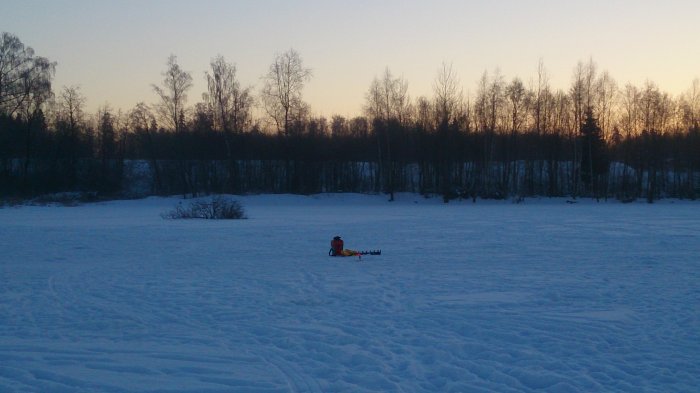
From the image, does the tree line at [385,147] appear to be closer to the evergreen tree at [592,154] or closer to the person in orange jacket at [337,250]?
the evergreen tree at [592,154]

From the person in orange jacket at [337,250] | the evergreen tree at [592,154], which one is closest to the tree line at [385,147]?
the evergreen tree at [592,154]

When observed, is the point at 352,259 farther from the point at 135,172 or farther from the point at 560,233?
the point at 135,172

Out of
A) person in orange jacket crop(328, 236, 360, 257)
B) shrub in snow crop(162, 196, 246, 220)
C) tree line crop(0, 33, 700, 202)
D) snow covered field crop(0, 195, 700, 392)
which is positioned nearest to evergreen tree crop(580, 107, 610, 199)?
tree line crop(0, 33, 700, 202)

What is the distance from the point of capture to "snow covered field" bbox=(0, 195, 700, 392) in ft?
20.4

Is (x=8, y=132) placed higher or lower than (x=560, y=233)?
higher

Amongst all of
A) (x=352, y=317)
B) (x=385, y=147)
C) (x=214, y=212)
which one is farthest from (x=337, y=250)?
(x=385, y=147)

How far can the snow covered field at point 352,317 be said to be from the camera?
6.22 metres

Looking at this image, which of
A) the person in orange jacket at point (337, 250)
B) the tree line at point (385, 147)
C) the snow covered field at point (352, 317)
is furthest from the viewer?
the tree line at point (385, 147)

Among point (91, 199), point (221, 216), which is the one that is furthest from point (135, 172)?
point (221, 216)

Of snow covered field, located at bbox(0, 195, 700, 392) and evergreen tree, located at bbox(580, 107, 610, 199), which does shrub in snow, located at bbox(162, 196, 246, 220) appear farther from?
evergreen tree, located at bbox(580, 107, 610, 199)

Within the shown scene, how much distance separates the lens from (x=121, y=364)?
6.67m

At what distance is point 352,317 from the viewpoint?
8.95 meters

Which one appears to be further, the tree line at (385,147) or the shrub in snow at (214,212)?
the tree line at (385,147)

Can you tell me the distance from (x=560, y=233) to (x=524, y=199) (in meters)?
32.2
